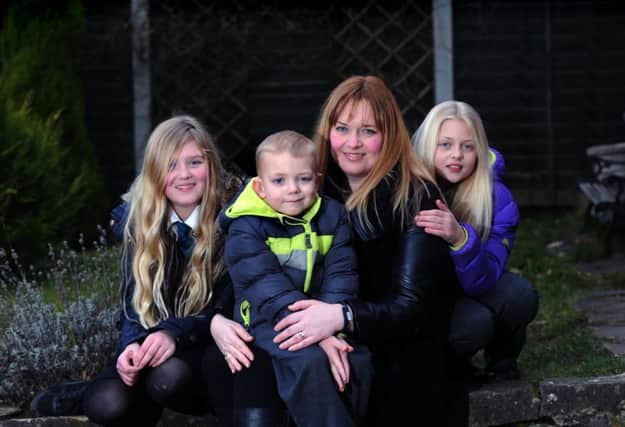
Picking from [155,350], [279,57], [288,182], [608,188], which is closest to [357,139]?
[288,182]

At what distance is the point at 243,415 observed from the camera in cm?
313

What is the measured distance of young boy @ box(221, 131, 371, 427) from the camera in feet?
10.3

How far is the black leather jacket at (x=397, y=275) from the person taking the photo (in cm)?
323

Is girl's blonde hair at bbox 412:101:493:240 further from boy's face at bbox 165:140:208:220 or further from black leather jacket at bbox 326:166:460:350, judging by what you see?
boy's face at bbox 165:140:208:220

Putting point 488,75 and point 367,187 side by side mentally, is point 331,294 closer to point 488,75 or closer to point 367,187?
point 367,187

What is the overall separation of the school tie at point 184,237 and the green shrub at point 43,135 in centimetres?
263

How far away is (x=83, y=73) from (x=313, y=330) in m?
6.47

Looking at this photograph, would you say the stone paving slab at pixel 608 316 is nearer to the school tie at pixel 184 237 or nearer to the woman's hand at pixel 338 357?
the woman's hand at pixel 338 357

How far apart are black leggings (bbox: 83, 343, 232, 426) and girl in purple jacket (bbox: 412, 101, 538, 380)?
804 millimetres

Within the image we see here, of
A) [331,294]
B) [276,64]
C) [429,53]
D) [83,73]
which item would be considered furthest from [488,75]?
[331,294]

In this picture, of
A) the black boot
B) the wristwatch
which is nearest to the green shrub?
the black boot

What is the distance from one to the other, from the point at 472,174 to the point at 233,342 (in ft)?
3.47

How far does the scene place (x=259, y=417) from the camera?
3.12m

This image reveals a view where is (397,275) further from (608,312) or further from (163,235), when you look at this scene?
(608,312)
